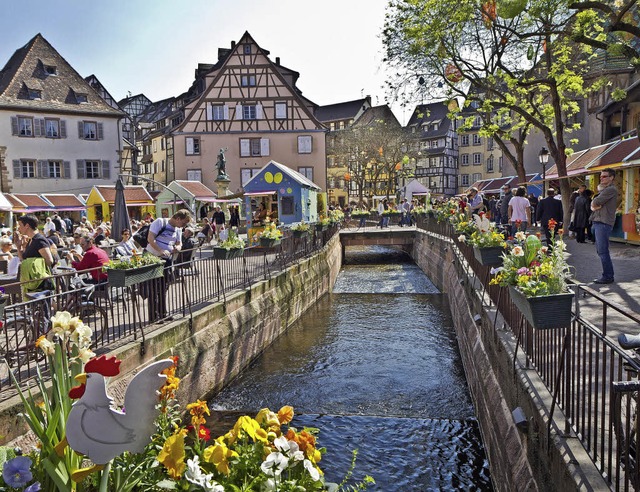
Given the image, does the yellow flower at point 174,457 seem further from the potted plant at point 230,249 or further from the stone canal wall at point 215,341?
the potted plant at point 230,249

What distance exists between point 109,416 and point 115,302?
29.4ft

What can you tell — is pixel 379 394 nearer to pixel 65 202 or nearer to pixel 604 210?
pixel 604 210

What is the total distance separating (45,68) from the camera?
135 ft

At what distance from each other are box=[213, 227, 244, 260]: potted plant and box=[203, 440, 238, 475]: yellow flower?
8851 mm

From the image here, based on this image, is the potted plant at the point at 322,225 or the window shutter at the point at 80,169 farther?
the window shutter at the point at 80,169

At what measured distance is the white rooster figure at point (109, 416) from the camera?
272cm

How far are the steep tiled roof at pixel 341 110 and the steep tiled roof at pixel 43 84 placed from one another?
125 ft

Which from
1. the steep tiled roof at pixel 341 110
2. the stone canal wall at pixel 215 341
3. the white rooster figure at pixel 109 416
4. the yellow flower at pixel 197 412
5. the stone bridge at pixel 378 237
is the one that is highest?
the steep tiled roof at pixel 341 110

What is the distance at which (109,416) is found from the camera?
9.07ft

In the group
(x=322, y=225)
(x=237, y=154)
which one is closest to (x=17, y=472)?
(x=322, y=225)

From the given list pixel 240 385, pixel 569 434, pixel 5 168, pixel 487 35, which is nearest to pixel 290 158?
pixel 5 168

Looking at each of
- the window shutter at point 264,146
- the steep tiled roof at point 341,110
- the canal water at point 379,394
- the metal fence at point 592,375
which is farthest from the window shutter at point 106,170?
the steep tiled roof at point 341,110

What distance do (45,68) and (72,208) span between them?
11.2 metres

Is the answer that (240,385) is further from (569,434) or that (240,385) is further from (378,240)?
(378,240)
